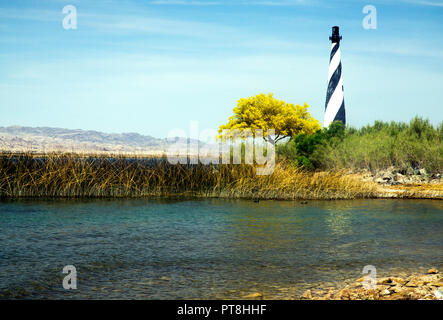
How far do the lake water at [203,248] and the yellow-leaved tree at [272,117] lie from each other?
93.9 ft

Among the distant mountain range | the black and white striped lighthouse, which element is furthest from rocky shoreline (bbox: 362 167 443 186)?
the distant mountain range

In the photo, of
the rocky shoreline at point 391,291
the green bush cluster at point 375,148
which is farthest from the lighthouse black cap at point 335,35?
the rocky shoreline at point 391,291

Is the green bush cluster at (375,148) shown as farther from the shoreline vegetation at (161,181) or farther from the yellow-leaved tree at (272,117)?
the yellow-leaved tree at (272,117)

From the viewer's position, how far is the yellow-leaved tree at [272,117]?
44406mm

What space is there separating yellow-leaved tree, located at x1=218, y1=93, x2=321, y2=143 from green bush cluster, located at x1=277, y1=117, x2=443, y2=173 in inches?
529

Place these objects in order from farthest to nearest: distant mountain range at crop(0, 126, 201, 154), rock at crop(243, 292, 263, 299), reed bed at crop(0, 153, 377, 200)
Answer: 1. distant mountain range at crop(0, 126, 201, 154)
2. reed bed at crop(0, 153, 377, 200)
3. rock at crop(243, 292, 263, 299)

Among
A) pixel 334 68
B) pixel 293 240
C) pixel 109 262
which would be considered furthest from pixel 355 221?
pixel 334 68

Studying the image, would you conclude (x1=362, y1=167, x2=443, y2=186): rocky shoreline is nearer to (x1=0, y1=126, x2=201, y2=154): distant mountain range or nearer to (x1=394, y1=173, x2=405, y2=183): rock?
(x1=394, y1=173, x2=405, y2=183): rock

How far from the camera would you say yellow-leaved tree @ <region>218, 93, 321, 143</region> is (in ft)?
146

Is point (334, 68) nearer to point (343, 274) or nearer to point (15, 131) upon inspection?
point (343, 274)

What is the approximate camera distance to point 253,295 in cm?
623
